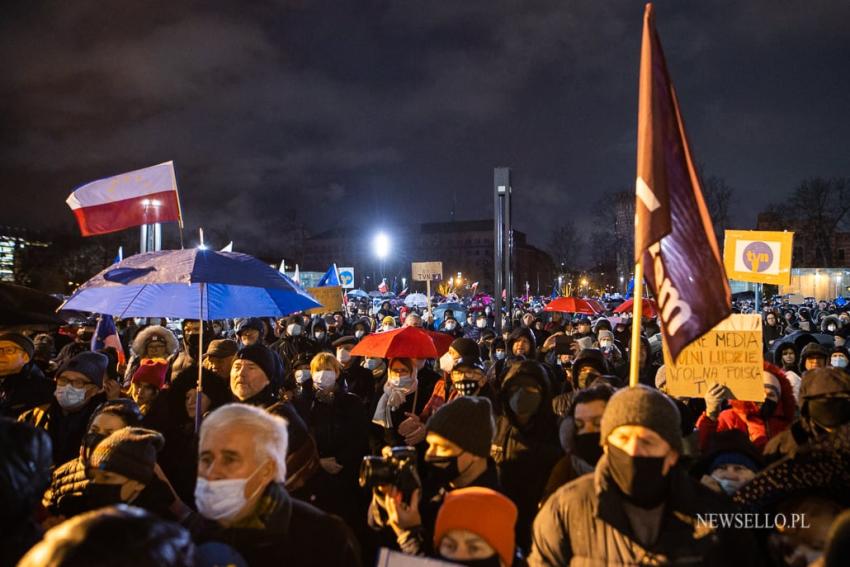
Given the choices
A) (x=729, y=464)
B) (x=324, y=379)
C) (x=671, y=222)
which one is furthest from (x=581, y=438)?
(x=324, y=379)

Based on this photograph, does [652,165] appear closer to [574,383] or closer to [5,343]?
[574,383]

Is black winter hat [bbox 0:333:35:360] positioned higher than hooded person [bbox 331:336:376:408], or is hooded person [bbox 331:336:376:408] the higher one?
black winter hat [bbox 0:333:35:360]

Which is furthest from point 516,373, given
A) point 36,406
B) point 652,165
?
point 36,406

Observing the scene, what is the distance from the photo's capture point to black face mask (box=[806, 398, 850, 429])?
340 centimetres

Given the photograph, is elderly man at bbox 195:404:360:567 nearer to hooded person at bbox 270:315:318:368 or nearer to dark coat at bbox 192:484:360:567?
dark coat at bbox 192:484:360:567

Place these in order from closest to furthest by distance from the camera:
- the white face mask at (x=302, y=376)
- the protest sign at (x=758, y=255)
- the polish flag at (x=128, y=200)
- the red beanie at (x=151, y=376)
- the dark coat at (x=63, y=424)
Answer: the dark coat at (x=63, y=424) → the red beanie at (x=151, y=376) → the white face mask at (x=302, y=376) → the polish flag at (x=128, y=200) → the protest sign at (x=758, y=255)

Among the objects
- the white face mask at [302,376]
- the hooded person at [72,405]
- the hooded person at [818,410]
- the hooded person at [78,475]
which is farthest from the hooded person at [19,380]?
the hooded person at [818,410]

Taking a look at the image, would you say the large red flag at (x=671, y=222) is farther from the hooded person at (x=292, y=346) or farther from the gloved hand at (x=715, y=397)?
the hooded person at (x=292, y=346)

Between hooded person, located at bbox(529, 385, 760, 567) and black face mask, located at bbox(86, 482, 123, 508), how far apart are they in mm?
2097

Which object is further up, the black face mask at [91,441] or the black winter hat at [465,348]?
the black winter hat at [465,348]

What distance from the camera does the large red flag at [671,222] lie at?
2906 mm

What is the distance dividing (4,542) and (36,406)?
10.3ft

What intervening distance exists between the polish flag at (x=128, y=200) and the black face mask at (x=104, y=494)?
3.95 m

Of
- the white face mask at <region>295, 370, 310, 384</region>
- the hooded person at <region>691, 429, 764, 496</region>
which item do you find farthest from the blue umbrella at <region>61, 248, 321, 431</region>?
the hooded person at <region>691, 429, 764, 496</region>
